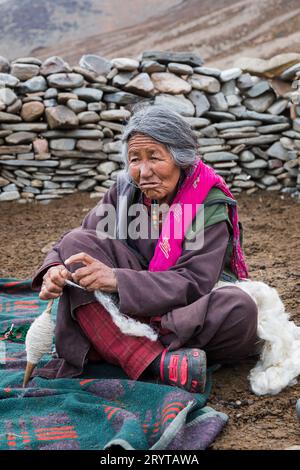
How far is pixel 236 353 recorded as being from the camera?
104 inches

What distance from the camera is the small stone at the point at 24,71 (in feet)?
21.2

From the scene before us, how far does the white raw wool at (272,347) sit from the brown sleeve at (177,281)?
0.57 ft

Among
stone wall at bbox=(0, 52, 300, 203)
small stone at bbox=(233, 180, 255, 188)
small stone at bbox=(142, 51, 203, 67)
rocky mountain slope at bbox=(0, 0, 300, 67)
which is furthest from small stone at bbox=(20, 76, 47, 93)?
rocky mountain slope at bbox=(0, 0, 300, 67)

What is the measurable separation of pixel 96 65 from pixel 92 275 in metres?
4.70

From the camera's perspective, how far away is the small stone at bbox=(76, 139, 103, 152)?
21.7ft

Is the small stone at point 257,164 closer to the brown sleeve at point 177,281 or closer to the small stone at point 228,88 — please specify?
the small stone at point 228,88

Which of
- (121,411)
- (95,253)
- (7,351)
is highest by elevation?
(95,253)

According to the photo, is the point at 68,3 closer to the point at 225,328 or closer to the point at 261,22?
the point at 261,22

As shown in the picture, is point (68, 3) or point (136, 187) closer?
point (136, 187)

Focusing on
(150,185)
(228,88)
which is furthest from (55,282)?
(228,88)

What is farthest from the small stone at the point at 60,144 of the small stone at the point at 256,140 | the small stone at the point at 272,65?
the small stone at the point at 272,65

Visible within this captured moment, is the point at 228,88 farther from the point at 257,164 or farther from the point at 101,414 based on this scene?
the point at 101,414
